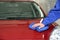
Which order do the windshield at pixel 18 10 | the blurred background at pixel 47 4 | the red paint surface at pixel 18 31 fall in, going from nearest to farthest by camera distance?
the red paint surface at pixel 18 31 < the windshield at pixel 18 10 < the blurred background at pixel 47 4

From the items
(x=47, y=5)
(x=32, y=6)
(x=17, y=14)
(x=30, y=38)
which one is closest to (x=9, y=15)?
(x=17, y=14)

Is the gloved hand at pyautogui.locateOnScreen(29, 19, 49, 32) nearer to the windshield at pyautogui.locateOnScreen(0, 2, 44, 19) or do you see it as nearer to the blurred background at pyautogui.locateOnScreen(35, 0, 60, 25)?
the windshield at pyautogui.locateOnScreen(0, 2, 44, 19)

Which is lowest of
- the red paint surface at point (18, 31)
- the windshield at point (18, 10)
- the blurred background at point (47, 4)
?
the blurred background at point (47, 4)

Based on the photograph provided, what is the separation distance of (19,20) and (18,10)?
0.35 metres

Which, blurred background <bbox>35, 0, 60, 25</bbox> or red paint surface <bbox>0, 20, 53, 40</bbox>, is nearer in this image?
red paint surface <bbox>0, 20, 53, 40</bbox>

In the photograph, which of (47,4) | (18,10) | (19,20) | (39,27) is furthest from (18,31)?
(47,4)

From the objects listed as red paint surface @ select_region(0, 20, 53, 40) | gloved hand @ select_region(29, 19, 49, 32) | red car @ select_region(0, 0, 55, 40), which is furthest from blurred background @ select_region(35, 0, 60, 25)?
gloved hand @ select_region(29, 19, 49, 32)

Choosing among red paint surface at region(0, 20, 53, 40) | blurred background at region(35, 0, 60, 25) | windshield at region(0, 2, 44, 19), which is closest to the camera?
red paint surface at region(0, 20, 53, 40)

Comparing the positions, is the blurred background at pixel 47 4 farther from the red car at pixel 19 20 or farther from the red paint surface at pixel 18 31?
the red paint surface at pixel 18 31

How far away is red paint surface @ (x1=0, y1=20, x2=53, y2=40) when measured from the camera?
6.18 feet

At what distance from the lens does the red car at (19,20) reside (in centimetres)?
192

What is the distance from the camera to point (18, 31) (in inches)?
81.4

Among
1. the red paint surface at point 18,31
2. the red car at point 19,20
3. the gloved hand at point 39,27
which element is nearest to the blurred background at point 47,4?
the red car at point 19,20

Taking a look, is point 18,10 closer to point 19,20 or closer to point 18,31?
point 19,20
